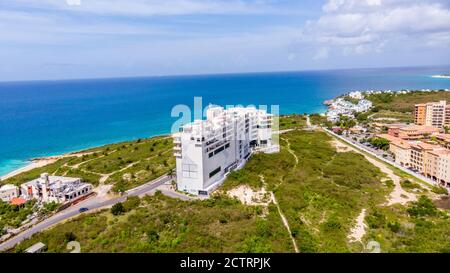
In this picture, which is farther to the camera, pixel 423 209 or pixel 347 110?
pixel 347 110

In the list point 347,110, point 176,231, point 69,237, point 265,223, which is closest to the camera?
point 69,237

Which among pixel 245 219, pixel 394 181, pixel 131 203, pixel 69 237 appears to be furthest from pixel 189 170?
pixel 394 181

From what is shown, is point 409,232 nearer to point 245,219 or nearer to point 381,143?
point 245,219

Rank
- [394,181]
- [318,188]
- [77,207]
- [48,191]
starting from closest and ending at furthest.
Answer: [77,207]
[48,191]
[318,188]
[394,181]

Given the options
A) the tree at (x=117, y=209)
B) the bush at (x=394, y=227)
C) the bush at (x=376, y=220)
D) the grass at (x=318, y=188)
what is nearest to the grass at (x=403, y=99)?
the grass at (x=318, y=188)

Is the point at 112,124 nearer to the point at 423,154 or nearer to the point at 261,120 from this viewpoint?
the point at 261,120

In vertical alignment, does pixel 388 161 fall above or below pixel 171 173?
below
